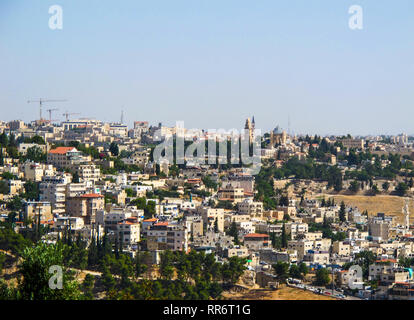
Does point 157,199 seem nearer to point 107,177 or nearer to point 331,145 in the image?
point 107,177

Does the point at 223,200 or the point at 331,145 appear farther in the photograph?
the point at 331,145

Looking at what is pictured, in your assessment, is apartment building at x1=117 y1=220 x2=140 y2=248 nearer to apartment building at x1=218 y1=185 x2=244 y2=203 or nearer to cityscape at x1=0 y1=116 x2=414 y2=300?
cityscape at x1=0 y1=116 x2=414 y2=300

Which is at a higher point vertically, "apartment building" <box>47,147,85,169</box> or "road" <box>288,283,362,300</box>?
"apartment building" <box>47,147,85,169</box>

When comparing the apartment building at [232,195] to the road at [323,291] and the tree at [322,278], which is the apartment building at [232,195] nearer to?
the tree at [322,278]

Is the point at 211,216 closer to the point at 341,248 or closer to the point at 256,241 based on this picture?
the point at 256,241

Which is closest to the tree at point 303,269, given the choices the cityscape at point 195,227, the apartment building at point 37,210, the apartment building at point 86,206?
the cityscape at point 195,227

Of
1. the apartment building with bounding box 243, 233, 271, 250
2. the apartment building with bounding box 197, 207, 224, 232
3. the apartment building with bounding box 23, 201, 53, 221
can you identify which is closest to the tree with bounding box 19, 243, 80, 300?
the apartment building with bounding box 23, 201, 53, 221

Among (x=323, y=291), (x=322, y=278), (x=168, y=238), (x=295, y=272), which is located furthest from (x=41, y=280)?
(x=295, y=272)

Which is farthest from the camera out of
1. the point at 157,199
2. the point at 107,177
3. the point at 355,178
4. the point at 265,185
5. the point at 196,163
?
the point at 355,178
